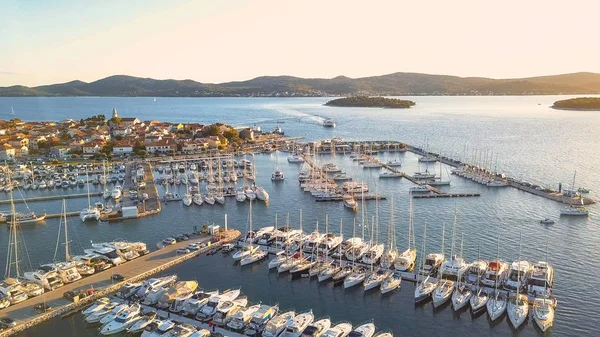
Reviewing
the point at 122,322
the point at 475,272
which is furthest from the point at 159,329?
the point at 475,272

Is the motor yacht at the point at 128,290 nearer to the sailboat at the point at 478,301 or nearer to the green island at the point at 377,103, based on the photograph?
the sailboat at the point at 478,301

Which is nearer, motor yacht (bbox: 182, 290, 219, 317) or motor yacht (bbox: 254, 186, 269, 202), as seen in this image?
motor yacht (bbox: 182, 290, 219, 317)

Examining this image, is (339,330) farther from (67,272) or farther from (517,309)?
(67,272)

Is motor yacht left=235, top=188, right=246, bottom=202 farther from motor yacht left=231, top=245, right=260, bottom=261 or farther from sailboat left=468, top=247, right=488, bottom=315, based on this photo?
sailboat left=468, top=247, right=488, bottom=315

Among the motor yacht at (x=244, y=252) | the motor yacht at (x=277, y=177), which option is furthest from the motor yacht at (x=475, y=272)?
the motor yacht at (x=277, y=177)

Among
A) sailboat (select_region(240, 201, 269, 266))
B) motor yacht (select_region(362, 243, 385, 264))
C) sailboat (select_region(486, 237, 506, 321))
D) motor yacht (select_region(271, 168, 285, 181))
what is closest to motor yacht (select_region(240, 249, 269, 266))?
sailboat (select_region(240, 201, 269, 266))

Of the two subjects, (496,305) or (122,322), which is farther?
(496,305)
